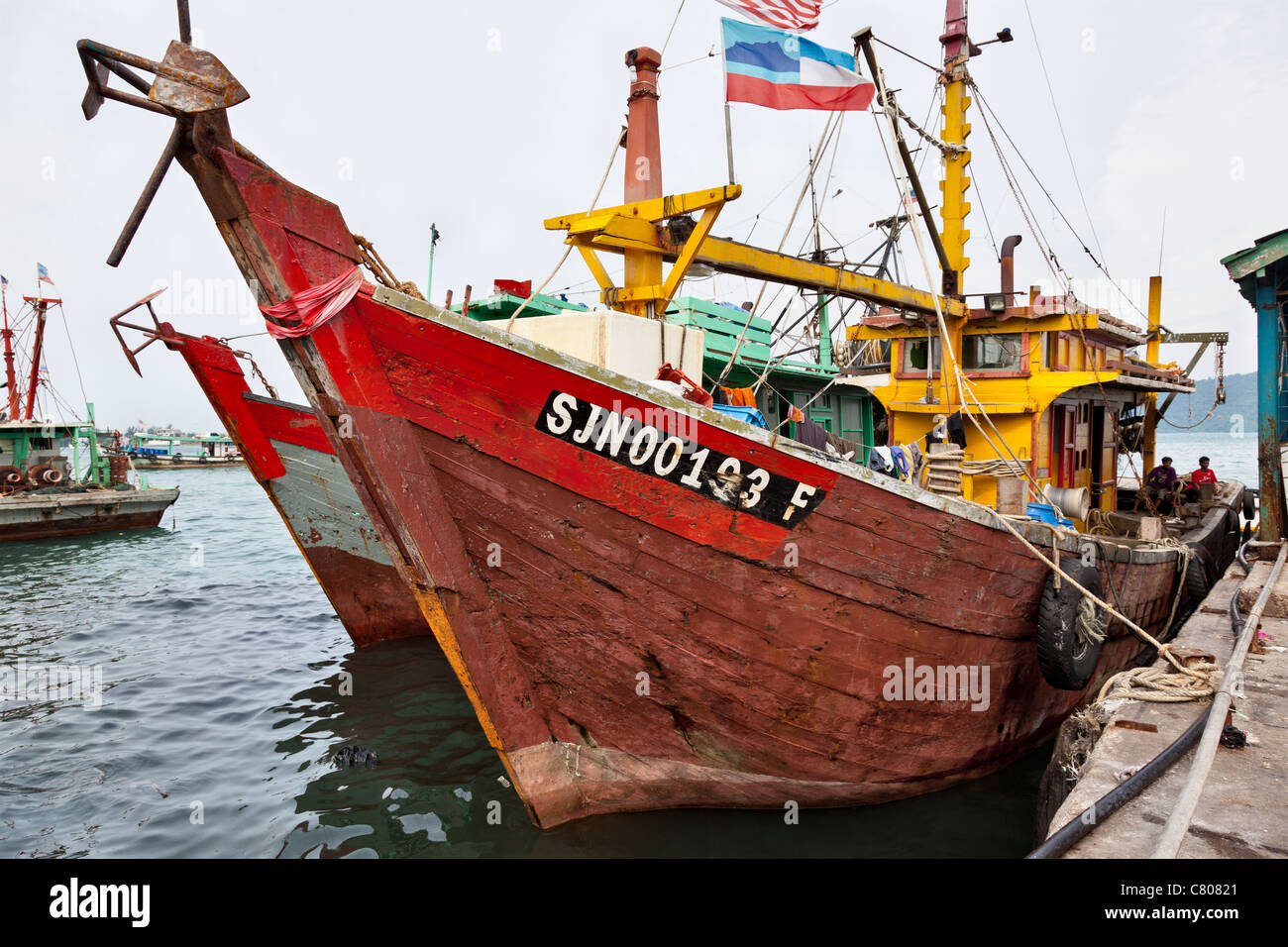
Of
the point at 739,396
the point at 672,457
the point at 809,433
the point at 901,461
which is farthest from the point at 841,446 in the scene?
the point at 672,457

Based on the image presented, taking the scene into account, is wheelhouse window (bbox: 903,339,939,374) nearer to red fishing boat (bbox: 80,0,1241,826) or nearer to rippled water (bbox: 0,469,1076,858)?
red fishing boat (bbox: 80,0,1241,826)

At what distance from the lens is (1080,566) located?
517cm

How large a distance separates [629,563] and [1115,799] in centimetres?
250

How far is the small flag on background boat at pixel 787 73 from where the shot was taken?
5566 millimetres

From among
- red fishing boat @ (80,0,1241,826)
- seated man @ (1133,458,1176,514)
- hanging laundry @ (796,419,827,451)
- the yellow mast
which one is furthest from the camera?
seated man @ (1133,458,1176,514)

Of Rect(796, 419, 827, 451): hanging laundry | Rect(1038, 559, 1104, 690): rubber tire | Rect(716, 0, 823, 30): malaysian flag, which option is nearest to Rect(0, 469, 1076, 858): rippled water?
Rect(1038, 559, 1104, 690): rubber tire

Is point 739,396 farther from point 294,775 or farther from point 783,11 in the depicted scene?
point 294,775

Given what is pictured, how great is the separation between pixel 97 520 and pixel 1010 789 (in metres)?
28.1

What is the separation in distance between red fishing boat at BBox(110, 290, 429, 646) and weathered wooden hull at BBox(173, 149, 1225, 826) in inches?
162

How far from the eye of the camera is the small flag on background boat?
18.3ft

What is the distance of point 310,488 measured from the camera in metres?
9.04

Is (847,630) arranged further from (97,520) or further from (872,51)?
(97,520)

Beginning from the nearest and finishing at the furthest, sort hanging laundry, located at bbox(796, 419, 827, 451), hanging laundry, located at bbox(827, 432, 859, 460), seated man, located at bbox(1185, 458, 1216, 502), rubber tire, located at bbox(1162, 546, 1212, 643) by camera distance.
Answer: hanging laundry, located at bbox(796, 419, 827, 451) → hanging laundry, located at bbox(827, 432, 859, 460) → rubber tire, located at bbox(1162, 546, 1212, 643) → seated man, located at bbox(1185, 458, 1216, 502)
